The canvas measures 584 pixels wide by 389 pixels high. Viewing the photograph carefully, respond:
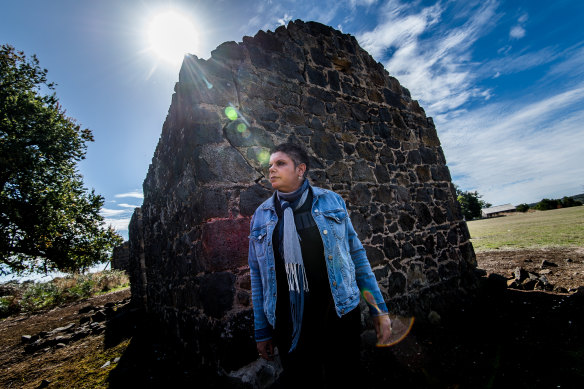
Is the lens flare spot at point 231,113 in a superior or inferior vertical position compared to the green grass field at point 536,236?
superior

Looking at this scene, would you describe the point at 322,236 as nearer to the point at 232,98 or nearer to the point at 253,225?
the point at 253,225

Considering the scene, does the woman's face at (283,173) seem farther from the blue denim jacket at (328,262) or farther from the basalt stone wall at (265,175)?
the basalt stone wall at (265,175)

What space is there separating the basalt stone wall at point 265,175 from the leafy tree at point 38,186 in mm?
11214

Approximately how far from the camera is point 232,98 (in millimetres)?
3283

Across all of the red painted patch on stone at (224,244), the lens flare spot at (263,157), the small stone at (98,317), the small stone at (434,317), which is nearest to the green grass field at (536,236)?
the small stone at (434,317)

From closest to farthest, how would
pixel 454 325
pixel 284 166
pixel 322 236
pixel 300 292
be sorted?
pixel 300 292, pixel 322 236, pixel 284 166, pixel 454 325

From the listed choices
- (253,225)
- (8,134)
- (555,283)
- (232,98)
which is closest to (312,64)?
(232,98)

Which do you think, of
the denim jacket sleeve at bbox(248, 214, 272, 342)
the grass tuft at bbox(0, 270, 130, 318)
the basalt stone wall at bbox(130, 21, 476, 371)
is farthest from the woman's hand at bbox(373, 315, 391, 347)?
the grass tuft at bbox(0, 270, 130, 318)

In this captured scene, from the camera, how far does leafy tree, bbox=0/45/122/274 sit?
1209cm

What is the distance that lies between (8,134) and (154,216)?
13607 mm

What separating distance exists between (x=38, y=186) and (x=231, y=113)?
15.6 m

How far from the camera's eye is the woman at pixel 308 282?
5.09 feet

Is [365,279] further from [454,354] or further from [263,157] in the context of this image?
[454,354]

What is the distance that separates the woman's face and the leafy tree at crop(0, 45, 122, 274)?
15.9m
